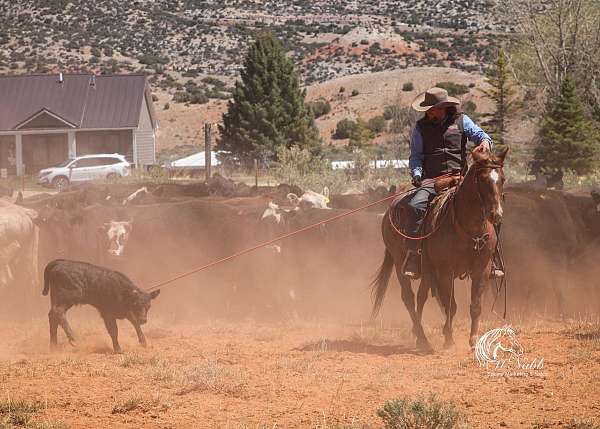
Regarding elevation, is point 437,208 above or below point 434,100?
below

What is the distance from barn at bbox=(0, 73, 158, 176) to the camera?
5234 cm

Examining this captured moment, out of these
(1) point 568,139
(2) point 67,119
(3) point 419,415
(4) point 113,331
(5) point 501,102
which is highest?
(5) point 501,102

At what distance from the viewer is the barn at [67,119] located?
5234cm

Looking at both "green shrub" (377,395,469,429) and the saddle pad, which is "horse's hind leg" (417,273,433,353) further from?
"green shrub" (377,395,469,429)

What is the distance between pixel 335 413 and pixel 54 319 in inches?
202

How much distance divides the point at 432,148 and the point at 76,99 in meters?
46.1

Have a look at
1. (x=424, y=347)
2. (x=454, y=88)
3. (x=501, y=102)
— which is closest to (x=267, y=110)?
(x=501, y=102)

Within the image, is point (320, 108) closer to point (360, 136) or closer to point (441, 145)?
point (360, 136)

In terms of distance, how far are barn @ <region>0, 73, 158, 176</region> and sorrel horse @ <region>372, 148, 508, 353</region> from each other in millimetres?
43092

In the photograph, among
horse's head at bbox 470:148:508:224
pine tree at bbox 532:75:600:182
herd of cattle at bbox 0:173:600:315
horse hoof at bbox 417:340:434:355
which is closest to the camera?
horse's head at bbox 470:148:508:224

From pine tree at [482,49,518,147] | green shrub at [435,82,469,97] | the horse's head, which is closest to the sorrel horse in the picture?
the horse's head

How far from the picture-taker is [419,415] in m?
6.45

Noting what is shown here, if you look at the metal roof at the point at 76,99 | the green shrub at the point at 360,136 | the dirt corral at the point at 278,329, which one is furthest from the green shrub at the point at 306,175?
Answer: the green shrub at the point at 360,136

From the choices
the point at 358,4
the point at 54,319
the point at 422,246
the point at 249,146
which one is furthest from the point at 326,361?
the point at 358,4
